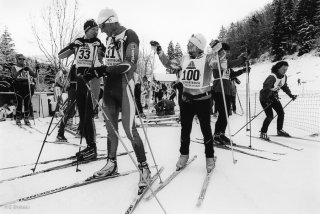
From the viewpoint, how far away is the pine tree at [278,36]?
2050 inches

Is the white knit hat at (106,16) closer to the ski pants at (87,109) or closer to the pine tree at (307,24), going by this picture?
the ski pants at (87,109)

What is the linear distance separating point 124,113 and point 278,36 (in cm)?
5676

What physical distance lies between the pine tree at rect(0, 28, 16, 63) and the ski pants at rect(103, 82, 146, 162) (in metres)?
30.1

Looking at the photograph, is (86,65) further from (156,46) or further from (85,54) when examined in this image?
(156,46)

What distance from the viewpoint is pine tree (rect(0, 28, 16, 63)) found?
99.3ft

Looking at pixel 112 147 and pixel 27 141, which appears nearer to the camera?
pixel 112 147

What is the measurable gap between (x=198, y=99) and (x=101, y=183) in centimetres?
174

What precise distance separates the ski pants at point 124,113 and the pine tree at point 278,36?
54450 mm

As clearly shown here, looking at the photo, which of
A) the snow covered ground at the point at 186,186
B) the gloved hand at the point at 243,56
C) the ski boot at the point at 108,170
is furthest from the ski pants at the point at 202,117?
the gloved hand at the point at 243,56

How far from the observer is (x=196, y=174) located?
3.91 meters

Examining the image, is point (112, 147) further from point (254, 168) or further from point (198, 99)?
point (254, 168)

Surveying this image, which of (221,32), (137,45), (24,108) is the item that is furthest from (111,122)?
(221,32)

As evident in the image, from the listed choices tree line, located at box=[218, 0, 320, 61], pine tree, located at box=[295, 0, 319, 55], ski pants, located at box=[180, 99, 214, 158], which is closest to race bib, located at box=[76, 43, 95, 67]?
ski pants, located at box=[180, 99, 214, 158]

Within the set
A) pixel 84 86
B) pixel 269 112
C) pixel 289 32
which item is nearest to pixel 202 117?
pixel 84 86
